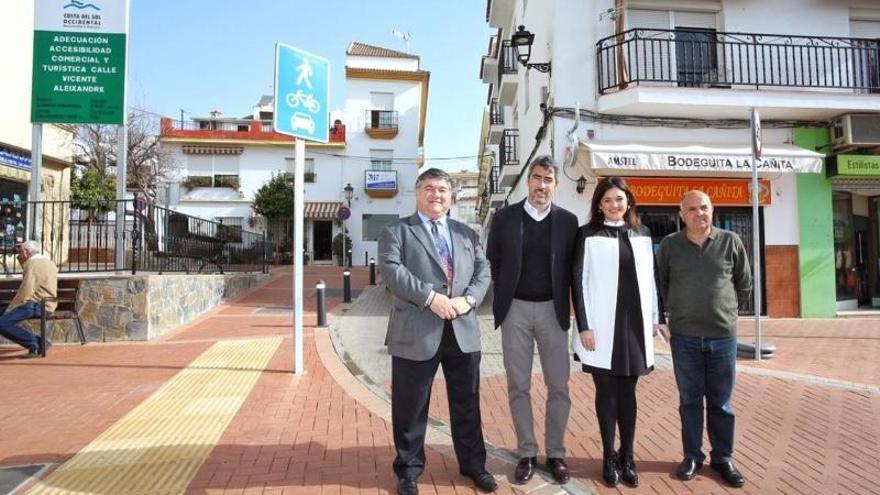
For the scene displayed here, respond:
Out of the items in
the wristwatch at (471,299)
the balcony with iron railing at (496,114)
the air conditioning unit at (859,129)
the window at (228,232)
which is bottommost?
the wristwatch at (471,299)

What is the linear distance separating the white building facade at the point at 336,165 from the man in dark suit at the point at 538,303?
1178 inches

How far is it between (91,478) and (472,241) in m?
2.82

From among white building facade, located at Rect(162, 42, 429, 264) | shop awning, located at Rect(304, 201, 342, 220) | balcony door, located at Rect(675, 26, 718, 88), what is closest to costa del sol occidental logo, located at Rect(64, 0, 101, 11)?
balcony door, located at Rect(675, 26, 718, 88)

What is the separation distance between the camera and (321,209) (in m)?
33.5

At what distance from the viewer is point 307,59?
20.2 ft

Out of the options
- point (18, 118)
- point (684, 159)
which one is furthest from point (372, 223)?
point (684, 159)

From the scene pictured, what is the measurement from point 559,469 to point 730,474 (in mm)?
1048

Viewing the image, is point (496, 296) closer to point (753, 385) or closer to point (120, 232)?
point (753, 385)

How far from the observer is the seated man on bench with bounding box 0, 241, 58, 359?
22.6 feet

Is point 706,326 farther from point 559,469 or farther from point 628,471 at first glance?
point 559,469

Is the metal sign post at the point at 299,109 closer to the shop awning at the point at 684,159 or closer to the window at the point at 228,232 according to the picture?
the shop awning at the point at 684,159

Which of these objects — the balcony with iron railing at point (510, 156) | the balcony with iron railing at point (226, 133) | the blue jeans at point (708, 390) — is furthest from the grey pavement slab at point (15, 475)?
the balcony with iron railing at point (226, 133)

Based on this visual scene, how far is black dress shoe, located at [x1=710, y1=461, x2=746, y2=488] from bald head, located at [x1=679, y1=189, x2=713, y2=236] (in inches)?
57.2

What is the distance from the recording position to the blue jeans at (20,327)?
22.2 ft
